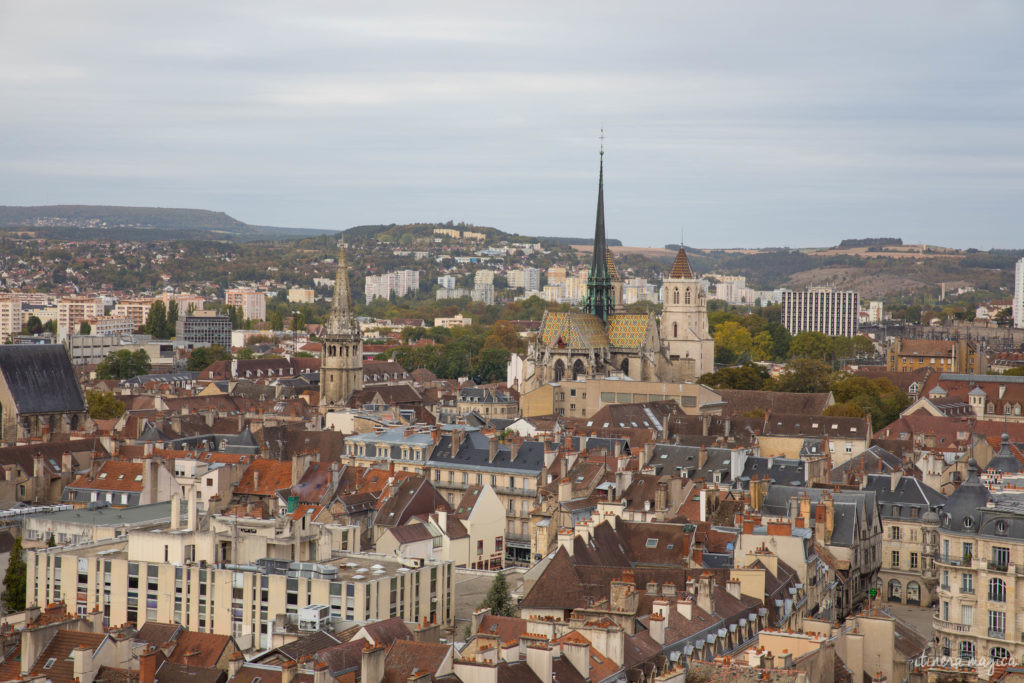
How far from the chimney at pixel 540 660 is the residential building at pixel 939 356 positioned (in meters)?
Result: 124

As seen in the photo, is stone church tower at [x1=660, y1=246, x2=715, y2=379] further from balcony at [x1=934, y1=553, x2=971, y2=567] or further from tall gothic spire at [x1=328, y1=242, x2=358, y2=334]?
balcony at [x1=934, y1=553, x2=971, y2=567]

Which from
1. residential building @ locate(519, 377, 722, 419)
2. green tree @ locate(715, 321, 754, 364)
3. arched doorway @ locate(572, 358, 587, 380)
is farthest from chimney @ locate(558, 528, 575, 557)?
green tree @ locate(715, 321, 754, 364)

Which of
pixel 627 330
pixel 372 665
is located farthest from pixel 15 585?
pixel 627 330

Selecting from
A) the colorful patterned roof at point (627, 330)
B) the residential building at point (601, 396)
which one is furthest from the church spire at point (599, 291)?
the residential building at point (601, 396)

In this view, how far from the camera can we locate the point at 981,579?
144 ft

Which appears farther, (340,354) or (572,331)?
(572,331)

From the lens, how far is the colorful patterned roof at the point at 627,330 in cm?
12231

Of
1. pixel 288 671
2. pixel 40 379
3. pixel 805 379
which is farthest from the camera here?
pixel 805 379

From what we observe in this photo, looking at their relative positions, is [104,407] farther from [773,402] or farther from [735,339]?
[735,339]

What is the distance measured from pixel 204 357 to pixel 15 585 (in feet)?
400

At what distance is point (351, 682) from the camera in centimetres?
3114

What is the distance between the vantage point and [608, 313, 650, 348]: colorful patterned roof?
12231 centimetres

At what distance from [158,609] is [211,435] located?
3606 centimetres

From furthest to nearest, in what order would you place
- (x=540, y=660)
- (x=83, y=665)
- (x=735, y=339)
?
(x=735, y=339) < (x=83, y=665) < (x=540, y=660)
